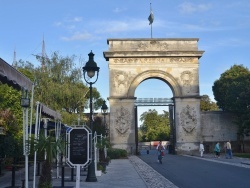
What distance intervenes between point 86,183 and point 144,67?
27.4 meters

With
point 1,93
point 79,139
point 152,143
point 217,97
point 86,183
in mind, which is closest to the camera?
point 79,139

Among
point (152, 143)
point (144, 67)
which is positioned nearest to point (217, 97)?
point (144, 67)

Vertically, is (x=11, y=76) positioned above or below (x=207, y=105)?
below

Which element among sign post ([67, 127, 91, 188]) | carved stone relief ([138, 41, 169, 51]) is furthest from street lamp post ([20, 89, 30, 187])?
carved stone relief ([138, 41, 169, 51])

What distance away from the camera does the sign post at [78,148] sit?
34.1 ft

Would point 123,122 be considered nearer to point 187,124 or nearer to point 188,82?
point 187,124

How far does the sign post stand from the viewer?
34.1 feet

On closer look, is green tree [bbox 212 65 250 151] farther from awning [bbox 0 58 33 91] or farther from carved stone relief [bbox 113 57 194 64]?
awning [bbox 0 58 33 91]

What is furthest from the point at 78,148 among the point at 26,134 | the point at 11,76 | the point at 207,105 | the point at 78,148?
the point at 207,105

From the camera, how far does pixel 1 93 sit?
2822 cm

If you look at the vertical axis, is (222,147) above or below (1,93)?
below

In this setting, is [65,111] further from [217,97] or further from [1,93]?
[217,97]

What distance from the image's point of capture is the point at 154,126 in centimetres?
9100

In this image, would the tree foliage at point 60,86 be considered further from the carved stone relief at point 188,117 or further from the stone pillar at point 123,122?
the carved stone relief at point 188,117
